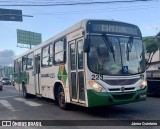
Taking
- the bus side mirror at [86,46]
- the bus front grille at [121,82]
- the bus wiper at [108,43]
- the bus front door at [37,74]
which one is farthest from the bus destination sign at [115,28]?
the bus front door at [37,74]

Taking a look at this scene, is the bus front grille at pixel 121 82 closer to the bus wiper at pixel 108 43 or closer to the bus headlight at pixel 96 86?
the bus headlight at pixel 96 86

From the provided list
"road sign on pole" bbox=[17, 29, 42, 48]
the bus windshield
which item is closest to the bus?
the bus windshield

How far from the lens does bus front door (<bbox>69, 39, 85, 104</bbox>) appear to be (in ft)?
33.2

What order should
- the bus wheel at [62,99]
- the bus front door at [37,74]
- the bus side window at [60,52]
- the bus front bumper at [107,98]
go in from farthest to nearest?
the bus front door at [37,74] → the bus wheel at [62,99] → the bus side window at [60,52] → the bus front bumper at [107,98]

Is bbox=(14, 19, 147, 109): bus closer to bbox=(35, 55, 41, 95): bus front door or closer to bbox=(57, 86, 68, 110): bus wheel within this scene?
bbox=(57, 86, 68, 110): bus wheel

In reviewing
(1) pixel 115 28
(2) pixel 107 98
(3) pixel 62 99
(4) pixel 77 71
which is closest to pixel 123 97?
(2) pixel 107 98

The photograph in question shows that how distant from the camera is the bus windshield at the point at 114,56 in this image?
32.0ft

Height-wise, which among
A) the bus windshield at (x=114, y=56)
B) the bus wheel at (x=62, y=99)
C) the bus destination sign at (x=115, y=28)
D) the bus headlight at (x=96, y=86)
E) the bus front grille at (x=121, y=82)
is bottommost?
the bus wheel at (x=62, y=99)

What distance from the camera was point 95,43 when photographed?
388 inches

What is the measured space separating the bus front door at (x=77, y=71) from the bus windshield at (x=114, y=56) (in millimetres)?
558

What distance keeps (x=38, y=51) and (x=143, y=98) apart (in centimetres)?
715

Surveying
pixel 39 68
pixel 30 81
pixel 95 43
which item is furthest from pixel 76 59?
pixel 30 81

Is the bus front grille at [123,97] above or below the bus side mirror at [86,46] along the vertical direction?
below

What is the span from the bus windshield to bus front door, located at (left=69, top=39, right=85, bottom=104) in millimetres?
558
